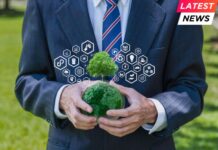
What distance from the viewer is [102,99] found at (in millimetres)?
2221

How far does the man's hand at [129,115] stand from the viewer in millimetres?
2205

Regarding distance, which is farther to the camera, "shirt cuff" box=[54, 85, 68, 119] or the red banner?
the red banner

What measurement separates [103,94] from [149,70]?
322 millimetres

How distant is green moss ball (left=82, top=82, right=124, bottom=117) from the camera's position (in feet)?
7.25

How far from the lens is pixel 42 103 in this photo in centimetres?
250

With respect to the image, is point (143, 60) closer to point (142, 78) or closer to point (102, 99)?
point (142, 78)

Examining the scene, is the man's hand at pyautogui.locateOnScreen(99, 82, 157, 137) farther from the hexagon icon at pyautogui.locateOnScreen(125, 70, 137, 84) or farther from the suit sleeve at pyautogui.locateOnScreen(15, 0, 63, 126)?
the suit sleeve at pyautogui.locateOnScreen(15, 0, 63, 126)

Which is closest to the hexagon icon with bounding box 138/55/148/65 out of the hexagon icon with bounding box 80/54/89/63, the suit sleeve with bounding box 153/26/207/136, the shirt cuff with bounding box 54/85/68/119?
the suit sleeve with bounding box 153/26/207/136

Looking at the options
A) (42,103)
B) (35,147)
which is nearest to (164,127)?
(42,103)

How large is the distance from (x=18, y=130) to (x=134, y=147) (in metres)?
5.96

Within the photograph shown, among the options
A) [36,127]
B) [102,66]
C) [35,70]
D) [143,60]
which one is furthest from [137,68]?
[36,127]

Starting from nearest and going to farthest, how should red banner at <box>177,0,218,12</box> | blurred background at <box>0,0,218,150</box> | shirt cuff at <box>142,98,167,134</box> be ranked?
shirt cuff at <box>142,98,167,134</box> < red banner at <box>177,0,218,12</box> < blurred background at <box>0,0,218,150</box>

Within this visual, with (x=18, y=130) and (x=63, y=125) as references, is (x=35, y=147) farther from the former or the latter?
(x=63, y=125)

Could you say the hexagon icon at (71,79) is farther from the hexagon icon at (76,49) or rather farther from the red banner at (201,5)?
the red banner at (201,5)
